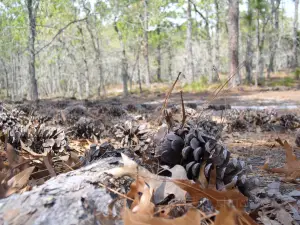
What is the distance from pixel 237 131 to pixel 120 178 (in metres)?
2.56

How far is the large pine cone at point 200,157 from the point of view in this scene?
854mm

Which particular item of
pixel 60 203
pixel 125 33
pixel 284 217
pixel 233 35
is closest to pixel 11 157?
pixel 60 203

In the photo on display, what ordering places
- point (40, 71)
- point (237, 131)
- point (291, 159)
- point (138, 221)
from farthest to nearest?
point (40, 71) → point (237, 131) → point (291, 159) → point (138, 221)

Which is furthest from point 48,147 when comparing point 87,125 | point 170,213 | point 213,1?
point 213,1

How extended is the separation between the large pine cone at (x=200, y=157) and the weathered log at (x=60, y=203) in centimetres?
28

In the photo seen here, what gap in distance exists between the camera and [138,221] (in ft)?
1.66

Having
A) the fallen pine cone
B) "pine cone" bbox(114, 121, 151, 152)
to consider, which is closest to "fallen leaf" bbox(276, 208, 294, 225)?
the fallen pine cone

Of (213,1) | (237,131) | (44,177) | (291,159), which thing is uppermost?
(213,1)

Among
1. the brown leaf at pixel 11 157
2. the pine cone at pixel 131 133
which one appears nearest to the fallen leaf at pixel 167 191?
the brown leaf at pixel 11 157

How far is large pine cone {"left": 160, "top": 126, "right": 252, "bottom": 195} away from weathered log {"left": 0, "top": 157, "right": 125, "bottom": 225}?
28cm

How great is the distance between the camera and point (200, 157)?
88 cm

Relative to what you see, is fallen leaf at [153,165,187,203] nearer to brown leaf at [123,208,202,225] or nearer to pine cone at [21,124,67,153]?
brown leaf at [123,208,202,225]

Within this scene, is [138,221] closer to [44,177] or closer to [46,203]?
[46,203]

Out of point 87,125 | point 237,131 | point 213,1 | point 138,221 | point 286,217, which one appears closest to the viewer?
point 138,221
